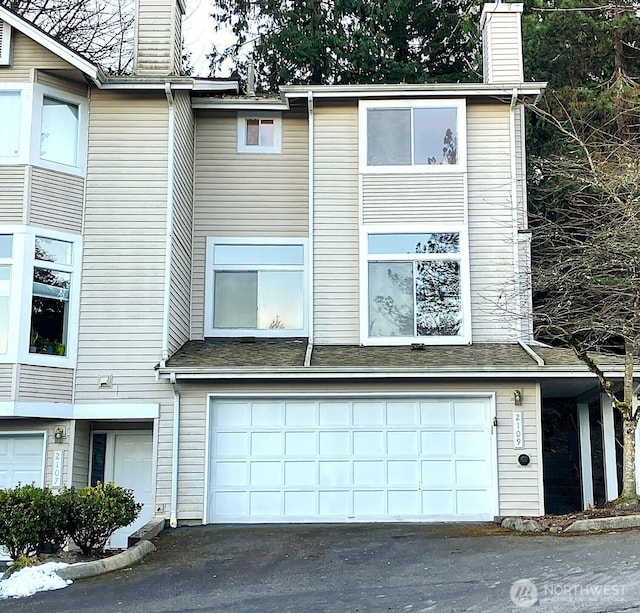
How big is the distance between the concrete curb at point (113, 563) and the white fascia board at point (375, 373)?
8.02ft

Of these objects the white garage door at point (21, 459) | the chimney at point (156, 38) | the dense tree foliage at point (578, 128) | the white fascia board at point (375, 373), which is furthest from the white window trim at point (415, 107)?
the white garage door at point (21, 459)

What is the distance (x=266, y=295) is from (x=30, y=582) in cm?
716

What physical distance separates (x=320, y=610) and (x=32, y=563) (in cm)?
383

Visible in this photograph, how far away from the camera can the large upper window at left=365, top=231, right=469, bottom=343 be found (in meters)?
14.0

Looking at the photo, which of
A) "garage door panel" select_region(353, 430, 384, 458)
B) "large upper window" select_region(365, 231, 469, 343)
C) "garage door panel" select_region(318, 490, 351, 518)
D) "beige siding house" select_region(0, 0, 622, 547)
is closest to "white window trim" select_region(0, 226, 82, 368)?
"beige siding house" select_region(0, 0, 622, 547)

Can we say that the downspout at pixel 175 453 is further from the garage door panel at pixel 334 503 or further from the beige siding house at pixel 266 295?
the garage door panel at pixel 334 503

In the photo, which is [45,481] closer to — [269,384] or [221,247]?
[269,384]

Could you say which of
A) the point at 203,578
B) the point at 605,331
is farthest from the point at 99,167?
the point at 605,331

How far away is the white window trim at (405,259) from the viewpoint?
13992mm

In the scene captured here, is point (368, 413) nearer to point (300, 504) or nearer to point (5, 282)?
point (300, 504)

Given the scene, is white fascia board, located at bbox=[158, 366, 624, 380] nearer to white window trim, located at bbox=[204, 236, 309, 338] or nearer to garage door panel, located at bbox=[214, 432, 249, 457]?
garage door panel, located at bbox=[214, 432, 249, 457]

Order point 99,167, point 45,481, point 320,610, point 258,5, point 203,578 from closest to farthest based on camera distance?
point 320,610 → point 203,578 → point 45,481 → point 99,167 → point 258,5

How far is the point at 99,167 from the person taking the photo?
538 inches

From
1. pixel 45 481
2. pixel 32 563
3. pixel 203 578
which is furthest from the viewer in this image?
pixel 45 481
